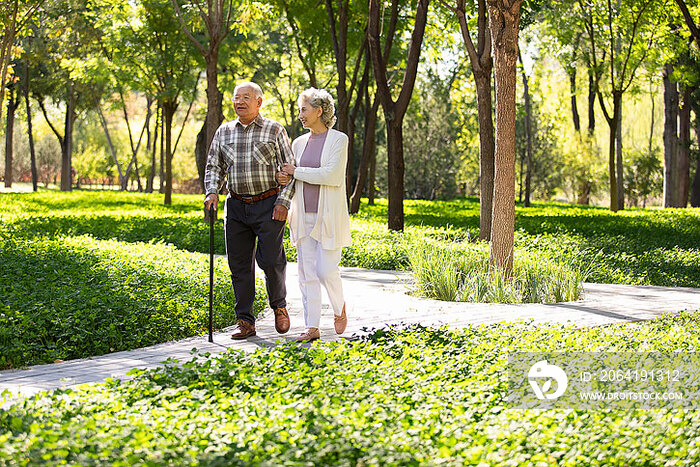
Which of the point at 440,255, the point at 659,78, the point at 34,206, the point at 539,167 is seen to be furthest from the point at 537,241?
the point at 539,167

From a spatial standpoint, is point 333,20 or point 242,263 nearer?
point 242,263

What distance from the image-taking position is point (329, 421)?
4281mm

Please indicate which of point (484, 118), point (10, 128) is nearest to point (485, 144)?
point (484, 118)

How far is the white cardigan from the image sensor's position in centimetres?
698

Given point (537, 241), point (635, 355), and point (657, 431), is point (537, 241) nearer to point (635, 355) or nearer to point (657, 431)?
point (635, 355)

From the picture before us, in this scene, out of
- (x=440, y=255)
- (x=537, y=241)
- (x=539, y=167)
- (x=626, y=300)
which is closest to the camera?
(x=626, y=300)

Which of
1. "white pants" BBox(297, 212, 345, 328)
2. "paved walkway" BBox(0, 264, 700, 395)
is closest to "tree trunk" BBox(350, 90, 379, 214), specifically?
"paved walkway" BBox(0, 264, 700, 395)

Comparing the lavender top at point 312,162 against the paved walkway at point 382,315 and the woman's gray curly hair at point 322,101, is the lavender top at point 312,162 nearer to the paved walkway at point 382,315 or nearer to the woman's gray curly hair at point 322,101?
the woman's gray curly hair at point 322,101

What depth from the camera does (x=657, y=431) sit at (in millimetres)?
4246

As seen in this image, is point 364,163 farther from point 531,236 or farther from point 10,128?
point 10,128

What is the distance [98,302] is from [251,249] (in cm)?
155

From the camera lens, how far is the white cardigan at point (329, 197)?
6980mm

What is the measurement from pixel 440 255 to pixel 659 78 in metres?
22.1

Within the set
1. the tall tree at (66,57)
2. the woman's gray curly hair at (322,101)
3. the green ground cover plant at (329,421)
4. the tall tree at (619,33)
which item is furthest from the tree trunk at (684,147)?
the green ground cover plant at (329,421)
